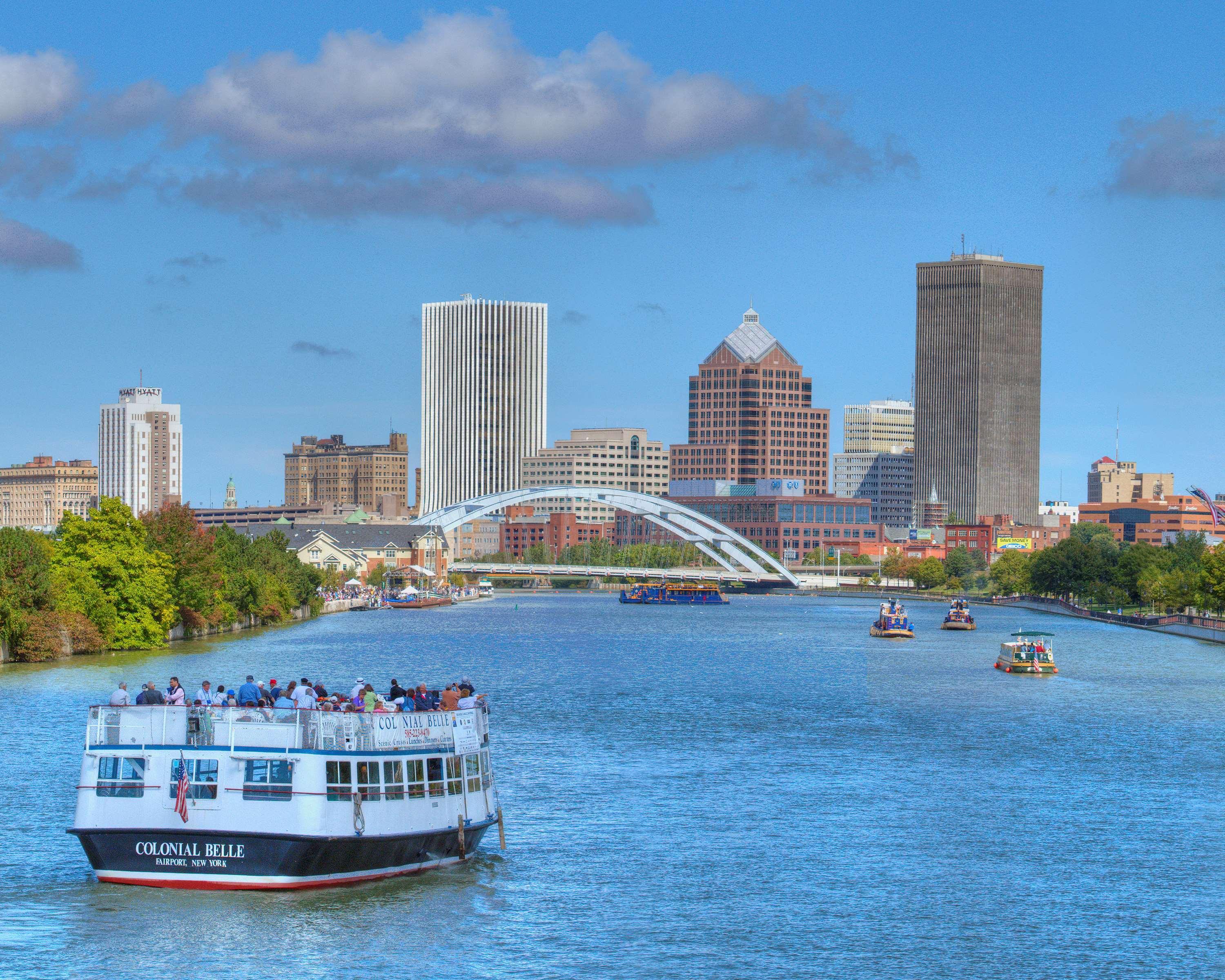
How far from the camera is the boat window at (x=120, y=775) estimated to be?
37344mm

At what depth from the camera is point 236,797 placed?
36938 millimetres

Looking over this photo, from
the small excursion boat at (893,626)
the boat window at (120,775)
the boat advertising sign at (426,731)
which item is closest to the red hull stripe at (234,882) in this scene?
the boat window at (120,775)

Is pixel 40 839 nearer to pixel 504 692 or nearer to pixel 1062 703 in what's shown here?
pixel 504 692

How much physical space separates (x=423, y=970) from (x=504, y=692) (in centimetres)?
5105

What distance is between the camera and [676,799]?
5281 centimetres

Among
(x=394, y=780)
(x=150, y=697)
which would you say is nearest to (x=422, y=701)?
(x=394, y=780)

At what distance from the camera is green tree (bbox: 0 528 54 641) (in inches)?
3497

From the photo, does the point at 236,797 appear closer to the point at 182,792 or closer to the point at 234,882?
the point at 182,792

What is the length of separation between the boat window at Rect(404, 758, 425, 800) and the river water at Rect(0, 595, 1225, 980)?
205cm

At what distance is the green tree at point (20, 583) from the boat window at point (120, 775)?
54.2 metres

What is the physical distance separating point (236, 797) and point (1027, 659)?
247 feet

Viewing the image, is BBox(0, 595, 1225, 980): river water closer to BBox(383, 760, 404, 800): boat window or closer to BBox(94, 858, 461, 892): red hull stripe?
BBox(94, 858, 461, 892): red hull stripe

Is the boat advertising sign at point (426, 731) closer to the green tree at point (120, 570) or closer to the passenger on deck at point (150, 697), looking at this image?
the passenger on deck at point (150, 697)

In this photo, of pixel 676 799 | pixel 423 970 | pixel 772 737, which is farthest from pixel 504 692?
pixel 423 970
